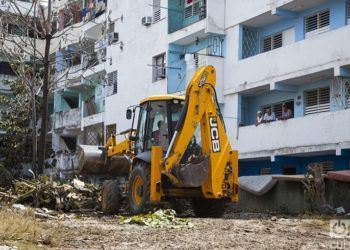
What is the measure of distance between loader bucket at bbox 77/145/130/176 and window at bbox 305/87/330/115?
8.72 meters

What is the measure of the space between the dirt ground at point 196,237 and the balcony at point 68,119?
30.1 metres

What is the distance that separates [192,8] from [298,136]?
1067 centimetres

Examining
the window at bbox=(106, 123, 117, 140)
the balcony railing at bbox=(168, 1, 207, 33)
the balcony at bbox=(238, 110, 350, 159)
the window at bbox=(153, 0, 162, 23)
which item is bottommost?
the balcony at bbox=(238, 110, 350, 159)

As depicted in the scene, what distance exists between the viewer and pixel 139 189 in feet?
45.7

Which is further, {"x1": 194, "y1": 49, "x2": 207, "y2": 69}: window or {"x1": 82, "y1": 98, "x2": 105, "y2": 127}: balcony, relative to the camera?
{"x1": 82, "y1": 98, "x2": 105, "y2": 127}: balcony

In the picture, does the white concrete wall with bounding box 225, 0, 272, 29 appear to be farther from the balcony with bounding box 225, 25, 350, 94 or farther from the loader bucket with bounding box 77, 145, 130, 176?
the loader bucket with bounding box 77, 145, 130, 176

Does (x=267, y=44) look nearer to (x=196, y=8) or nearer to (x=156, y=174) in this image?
(x=196, y=8)

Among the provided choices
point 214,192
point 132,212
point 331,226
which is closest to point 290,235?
point 331,226

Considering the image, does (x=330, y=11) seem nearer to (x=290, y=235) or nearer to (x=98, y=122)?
(x=290, y=235)

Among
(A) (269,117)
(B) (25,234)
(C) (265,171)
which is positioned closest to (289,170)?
(C) (265,171)

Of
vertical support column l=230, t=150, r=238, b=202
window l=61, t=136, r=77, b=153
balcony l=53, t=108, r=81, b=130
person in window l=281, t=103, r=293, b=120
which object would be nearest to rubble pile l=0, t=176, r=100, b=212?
vertical support column l=230, t=150, r=238, b=202

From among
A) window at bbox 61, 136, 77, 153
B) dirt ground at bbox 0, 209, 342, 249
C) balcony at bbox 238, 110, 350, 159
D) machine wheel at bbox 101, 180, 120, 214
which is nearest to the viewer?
dirt ground at bbox 0, 209, 342, 249

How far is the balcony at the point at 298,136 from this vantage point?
64.1 ft

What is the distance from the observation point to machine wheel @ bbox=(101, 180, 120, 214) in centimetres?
1457
